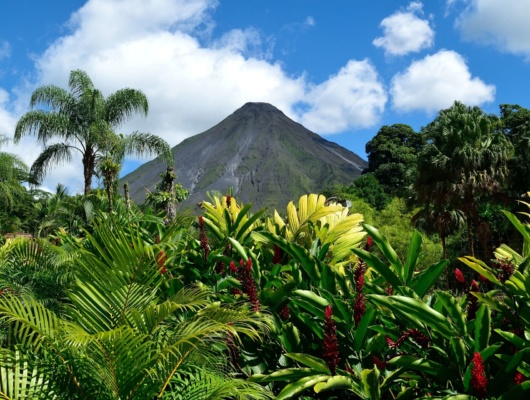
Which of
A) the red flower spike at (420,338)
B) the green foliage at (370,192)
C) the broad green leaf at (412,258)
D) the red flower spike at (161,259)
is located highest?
the green foliage at (370,192)

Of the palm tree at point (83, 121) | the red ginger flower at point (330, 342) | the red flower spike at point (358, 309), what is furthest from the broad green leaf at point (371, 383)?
the palm tree at point (83, 121)

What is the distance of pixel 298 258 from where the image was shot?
2.29 m

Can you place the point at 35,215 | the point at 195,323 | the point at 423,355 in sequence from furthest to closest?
the point at 35,215
the point at 195,323
the point at 423,355

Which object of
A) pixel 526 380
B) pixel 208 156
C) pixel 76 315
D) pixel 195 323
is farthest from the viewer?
pixel 208 156

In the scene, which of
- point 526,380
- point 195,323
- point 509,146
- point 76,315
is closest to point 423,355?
point 526,380

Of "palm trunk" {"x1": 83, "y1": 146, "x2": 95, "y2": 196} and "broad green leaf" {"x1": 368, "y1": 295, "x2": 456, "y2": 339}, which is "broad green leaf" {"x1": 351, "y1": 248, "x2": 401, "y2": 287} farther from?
"palm trunk" {"x1": 83, "y1": 146, "x2": 95, "y2": 196}

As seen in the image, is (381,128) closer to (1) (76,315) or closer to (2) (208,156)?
(1) (76,315)

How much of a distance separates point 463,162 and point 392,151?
125 feet

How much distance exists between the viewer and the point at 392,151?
202 feet

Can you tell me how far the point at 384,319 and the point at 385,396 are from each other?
265 millimetres

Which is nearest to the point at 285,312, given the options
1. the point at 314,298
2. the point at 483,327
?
the point at 314,298

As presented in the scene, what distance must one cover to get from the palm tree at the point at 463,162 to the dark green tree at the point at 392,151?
2964cm

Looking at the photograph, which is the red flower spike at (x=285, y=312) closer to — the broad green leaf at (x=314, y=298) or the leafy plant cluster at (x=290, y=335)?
the leafy plant cluster at (x=290, y=335)

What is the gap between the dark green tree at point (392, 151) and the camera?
56.9 meters
